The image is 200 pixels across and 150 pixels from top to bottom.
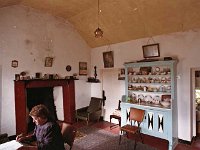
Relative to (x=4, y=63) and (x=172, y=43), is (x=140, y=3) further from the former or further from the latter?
(x=4, y=63)

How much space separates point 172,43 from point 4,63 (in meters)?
4.27

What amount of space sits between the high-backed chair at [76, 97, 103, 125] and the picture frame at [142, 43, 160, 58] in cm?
220

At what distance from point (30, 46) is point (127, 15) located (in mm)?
2785

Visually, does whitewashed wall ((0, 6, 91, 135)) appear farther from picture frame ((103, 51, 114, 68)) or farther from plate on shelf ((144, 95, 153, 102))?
plate on shelf ((144, 95, 153, 102))

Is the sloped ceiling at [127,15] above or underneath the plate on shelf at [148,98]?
above

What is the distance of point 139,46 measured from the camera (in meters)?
4.87

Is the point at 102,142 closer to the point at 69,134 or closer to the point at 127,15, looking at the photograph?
the point at 69,134

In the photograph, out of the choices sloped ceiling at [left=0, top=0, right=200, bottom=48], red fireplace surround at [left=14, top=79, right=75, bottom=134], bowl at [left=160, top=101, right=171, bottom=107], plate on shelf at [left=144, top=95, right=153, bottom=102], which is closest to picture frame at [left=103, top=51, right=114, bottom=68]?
sloped ceiling at [left=0, top=0, right=200, bottom=48]

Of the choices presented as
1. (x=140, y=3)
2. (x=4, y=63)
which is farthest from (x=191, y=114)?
(x=4, y=63)

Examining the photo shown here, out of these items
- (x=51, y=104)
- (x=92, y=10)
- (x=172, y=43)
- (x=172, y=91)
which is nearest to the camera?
(x=172, y=91)

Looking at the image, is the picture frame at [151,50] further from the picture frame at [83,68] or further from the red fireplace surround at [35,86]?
the red fireplace surround at [35,86]

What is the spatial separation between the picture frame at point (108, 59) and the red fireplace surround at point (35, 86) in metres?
1.33

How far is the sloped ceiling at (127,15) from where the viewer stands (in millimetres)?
3630

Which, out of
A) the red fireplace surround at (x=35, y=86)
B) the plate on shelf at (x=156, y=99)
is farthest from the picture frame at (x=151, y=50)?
the red fireplace surround at (x=35, y=86)
